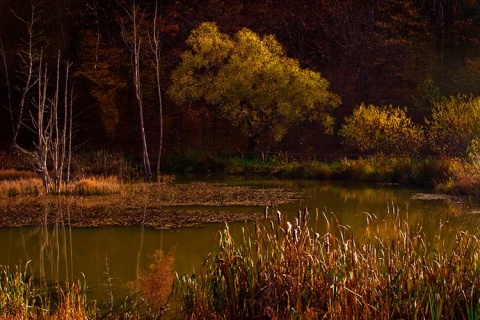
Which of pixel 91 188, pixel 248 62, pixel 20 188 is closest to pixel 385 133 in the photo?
pixel 248 62

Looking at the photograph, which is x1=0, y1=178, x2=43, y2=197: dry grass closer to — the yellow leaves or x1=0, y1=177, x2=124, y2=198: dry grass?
x1=0, y1=177, x2=124, y2=198: dry grass

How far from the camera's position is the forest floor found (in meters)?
13.9

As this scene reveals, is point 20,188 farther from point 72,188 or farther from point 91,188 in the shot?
point 91,188

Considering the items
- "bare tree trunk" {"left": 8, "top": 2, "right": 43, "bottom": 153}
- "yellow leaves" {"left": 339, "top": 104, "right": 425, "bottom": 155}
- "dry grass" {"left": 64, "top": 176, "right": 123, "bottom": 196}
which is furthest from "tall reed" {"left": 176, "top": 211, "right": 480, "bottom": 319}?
"yellow leaves" {"left": 339, "top": 104, "right": 425, "bottom": 155}

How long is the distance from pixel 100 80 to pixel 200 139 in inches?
288

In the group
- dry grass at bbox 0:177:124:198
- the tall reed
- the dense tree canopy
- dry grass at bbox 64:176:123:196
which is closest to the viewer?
the tall reed

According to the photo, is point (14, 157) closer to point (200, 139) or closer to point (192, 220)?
point (200, 139)

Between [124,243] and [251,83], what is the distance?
18.8m

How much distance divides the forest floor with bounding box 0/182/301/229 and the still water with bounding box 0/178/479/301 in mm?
650

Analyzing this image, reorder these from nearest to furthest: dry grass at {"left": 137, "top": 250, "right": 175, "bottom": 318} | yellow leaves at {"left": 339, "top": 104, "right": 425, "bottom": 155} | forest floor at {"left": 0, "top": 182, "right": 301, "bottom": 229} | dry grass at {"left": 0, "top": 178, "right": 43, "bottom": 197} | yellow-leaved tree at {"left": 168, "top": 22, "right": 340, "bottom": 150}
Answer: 1. dry grass at {"left": 137, "top": 250, "right": 175, "bottom": 318}
2. forest floor at {"left": 0, "top": 182, "right": 301, "bottom": 229}
3. dry grass at {"left": 0, "top": 178, "right": 43, "bottom": 197}
4. yellow leaves at {"left": 339, "top": 104, "right": 425, "bottom": 155}
5. yellow-leaved tree at {"left": 168, "top": 22, "right": 340, "bottom": 150}

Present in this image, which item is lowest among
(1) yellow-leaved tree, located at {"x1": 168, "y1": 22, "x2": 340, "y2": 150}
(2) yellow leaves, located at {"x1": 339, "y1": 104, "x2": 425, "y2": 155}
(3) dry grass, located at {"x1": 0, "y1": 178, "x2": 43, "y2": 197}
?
(3) dry grass, located at {"x1": 0, "y1": 178, "x2": 43, "y2": 197}

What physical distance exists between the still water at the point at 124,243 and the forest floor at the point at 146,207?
650 mm

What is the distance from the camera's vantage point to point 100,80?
1312 inches

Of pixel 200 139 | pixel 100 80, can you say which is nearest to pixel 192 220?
pixel 100 80
